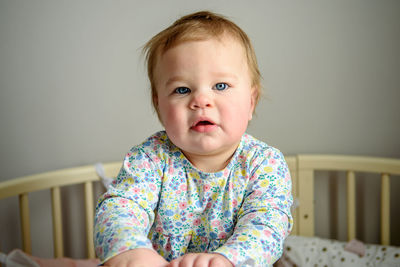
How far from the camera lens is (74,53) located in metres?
1.34

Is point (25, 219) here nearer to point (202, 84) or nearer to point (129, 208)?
point (129, 208)

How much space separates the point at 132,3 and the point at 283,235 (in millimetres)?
920

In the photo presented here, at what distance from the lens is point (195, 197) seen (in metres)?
0.81

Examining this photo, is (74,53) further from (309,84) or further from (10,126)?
(309,84)

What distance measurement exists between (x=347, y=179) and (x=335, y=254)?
24cm

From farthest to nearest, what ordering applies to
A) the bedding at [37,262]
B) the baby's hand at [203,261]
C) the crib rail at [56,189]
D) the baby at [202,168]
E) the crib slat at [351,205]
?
the crib slat at [351,205] → the crib rail at [56,189] → the bedding at [37,262] → the baby at [202,168] → the baby's hand at [203,261]

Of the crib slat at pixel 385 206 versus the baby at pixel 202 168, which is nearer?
the baby at pixel 202 168

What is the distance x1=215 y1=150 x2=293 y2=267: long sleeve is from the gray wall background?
0.65 metres

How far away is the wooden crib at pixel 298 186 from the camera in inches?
50.2

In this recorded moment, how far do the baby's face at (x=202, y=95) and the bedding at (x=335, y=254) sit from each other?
0.67 m

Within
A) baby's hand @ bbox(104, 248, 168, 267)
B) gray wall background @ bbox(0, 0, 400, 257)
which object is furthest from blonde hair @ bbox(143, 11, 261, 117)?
gray wall background @ bbox(0, 0, 400, 257)

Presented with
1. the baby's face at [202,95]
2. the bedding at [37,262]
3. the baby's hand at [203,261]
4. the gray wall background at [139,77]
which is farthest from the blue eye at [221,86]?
the gray wall background at [139,77]

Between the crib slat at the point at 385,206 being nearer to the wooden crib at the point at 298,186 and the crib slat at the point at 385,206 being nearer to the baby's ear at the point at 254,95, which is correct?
the wooden crib at the point at 298,186

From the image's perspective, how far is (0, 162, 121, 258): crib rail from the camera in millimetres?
1247
